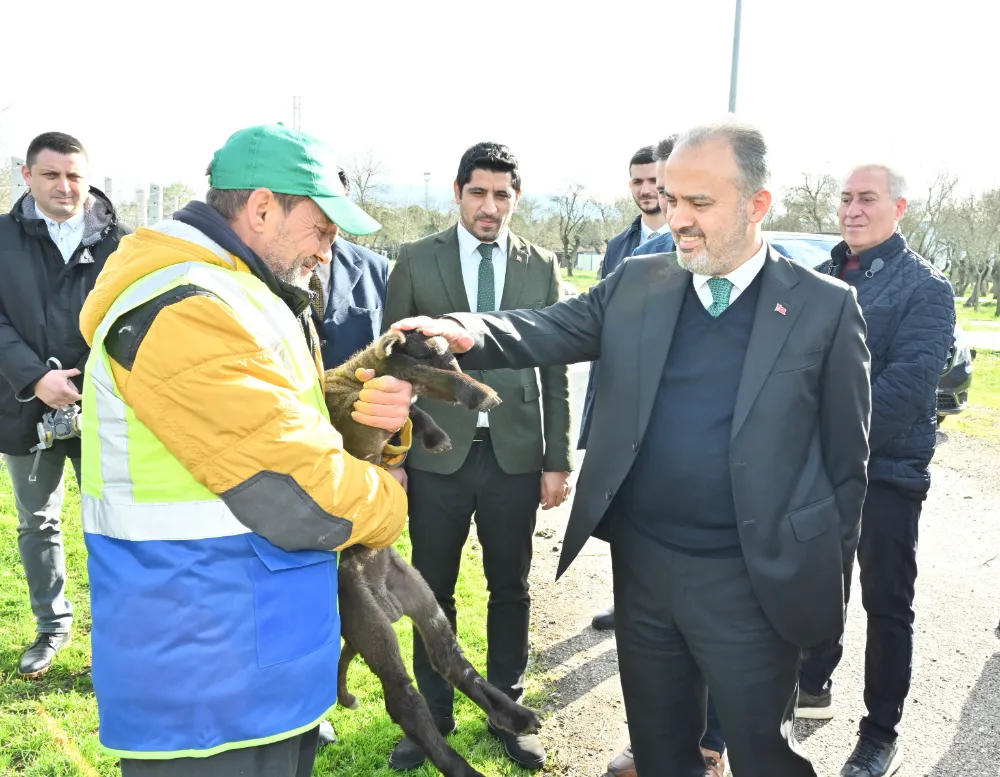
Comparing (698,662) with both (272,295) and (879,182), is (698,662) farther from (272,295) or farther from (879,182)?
(879,182)

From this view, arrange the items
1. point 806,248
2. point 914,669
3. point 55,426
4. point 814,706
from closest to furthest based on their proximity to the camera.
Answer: point 814,706, point 55,426, point 914,669, point 806,248

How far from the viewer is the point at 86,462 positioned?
2.08 metres

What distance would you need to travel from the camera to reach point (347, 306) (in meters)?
3.89

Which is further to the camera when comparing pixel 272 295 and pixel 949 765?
pixel 949 765

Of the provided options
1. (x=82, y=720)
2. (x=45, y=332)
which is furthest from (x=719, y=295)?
(x=45, y=332)

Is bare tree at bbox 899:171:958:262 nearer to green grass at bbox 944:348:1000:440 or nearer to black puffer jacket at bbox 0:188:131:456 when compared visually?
green grass at bbox 944:348:1000:440

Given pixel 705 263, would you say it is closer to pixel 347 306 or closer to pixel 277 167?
pixel 277 167

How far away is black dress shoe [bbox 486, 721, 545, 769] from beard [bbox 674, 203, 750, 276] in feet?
7.62

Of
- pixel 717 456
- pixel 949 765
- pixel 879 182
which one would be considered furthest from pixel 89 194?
pixel 949 765

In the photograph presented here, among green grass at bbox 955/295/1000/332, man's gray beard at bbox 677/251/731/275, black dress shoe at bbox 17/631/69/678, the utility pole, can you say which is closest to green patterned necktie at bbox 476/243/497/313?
man's gray beard at bbox 677/251/731/275

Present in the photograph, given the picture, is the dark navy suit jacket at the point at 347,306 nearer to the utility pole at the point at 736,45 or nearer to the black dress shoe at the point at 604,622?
the black dress shoe at the point at 604,622

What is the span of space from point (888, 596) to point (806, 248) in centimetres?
690

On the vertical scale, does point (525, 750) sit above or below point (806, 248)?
below

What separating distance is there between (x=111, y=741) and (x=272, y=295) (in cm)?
125
